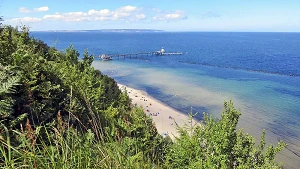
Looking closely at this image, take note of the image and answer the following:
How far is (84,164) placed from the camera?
2254 millimetres

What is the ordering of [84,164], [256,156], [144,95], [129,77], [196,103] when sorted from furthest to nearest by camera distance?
[129,77]
[144,95]
[196,103]
[256,156]
[84,164]

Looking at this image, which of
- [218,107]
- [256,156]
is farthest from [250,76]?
[256,156]

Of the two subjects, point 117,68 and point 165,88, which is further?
point 117,68

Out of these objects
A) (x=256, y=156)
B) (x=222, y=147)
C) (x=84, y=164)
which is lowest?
(x=256, y=156)

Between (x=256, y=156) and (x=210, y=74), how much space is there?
176 ft

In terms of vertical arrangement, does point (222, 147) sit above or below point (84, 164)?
below

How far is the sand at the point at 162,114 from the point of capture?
32669 mm

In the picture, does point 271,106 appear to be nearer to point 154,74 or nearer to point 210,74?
point 210,74

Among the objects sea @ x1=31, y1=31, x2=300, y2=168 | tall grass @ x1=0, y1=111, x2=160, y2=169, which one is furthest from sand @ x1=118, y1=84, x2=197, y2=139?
tall grass @ x1=0, y1=111, x2=160, y2=169

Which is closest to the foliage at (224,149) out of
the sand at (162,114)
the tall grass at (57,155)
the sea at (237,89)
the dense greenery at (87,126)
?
the dense greenery at (87,126)

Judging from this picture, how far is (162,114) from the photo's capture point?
3684 cm

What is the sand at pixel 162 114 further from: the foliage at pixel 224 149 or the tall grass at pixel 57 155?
the tall grass at pixel 57 155

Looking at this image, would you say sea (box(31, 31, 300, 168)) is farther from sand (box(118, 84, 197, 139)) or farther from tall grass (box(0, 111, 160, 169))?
tall grass (box(0, 111, 160, 169))

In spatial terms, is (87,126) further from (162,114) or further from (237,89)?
(237,89)
